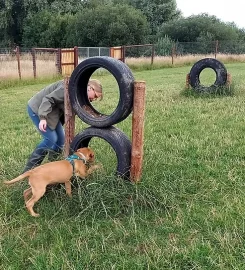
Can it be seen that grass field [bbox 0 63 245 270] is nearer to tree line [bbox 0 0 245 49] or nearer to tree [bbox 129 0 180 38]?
tree line [bbox 0 0 245 49]

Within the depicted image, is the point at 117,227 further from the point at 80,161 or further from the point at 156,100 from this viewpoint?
the point at 156,100

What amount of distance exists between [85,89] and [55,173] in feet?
3.67

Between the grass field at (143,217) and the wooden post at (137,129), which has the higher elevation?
the wooden post at (137,129)

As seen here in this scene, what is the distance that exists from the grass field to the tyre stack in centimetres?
29

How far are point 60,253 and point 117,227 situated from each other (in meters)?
0.56

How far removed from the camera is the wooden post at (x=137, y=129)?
4.07 meters

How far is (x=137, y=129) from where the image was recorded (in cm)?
419

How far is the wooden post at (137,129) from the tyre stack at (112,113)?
77 millimetres

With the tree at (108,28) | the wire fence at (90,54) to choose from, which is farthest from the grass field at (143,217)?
the tree at (108,28)

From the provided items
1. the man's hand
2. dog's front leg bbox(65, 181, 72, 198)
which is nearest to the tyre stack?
the man's hand

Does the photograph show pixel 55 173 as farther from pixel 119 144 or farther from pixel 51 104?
pixel 51 104

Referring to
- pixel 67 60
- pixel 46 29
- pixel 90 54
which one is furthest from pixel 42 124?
pixel 46 29

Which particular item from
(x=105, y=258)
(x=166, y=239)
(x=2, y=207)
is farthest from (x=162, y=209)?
(x=2, y=207)

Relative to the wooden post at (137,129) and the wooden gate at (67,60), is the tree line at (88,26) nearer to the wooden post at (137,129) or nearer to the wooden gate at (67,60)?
the wooden gate at (67,60)
